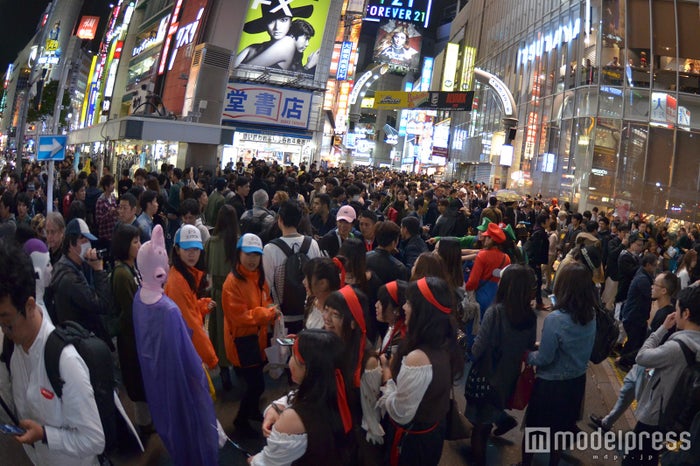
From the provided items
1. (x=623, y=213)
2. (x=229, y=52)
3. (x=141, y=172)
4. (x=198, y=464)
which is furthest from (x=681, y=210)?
(x=198, y=464)

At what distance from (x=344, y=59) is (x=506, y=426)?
4227 cm

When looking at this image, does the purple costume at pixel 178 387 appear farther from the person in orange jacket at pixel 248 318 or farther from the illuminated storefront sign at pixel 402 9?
the illuminated storefront sign at pixel 402 9

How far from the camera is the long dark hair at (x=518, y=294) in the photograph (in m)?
4.54

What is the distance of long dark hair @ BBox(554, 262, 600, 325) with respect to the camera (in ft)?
14.5

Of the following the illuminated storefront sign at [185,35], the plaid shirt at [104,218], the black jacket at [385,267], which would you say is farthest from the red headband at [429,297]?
the illuminated storefront sign at [185,35]

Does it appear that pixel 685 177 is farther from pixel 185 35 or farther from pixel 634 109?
pixel 185 35

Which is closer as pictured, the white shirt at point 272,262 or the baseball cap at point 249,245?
the baseball cap at point 249,245

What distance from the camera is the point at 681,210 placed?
24484 millimetres

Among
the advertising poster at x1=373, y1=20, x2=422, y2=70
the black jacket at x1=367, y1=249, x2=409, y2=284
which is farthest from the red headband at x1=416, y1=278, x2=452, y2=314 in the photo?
the advertising poster at x1=373, y1=20, x2=422, y2=70

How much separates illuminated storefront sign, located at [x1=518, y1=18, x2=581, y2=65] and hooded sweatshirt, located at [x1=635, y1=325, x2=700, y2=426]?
82.9 feet

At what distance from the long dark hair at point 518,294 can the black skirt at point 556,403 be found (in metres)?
0.48

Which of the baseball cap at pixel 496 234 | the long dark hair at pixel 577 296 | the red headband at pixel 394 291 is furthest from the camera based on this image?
the baseball cap at pixel 496 234

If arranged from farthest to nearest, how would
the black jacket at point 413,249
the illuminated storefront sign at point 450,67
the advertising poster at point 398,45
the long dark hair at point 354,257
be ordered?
the advertising poster at point 398,45, the illuminated storefront sign at point 450,67, the black jacket at point 413,249, the long dark hair at point 354,257

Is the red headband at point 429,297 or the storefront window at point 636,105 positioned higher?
the storefront window at point 636,105
